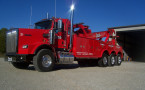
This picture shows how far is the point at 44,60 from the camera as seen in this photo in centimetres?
744

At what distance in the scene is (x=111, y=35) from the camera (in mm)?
12938

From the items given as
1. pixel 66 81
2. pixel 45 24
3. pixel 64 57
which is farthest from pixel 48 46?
pixel 66 81

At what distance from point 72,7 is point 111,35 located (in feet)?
17.4

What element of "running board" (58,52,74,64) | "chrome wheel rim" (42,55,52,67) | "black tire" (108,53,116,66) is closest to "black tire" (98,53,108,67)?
"black tire" (108,53,116,66)

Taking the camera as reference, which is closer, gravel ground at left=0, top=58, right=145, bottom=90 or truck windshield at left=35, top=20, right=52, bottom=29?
gravel ground at left=0, top=58, right=145, bottom=90

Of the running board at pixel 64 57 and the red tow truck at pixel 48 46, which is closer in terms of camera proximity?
the red tow truck at pixel 48 46

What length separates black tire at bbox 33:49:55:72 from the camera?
7.08 metres

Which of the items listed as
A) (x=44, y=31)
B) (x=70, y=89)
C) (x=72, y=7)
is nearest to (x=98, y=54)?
(x=72, y=7)

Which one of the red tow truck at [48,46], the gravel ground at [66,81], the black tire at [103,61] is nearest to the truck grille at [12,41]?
the red tow truck at [48,46]

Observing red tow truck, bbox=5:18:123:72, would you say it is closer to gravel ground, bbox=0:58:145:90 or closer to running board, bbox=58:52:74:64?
running board, bbox=58:52:74:64

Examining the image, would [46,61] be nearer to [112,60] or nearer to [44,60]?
[44,60]

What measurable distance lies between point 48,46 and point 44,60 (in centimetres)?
79

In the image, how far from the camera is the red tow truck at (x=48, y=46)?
7141 millimetres

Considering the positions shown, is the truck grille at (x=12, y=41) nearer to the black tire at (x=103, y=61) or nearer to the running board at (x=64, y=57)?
the running board at (x=64, y=57)
